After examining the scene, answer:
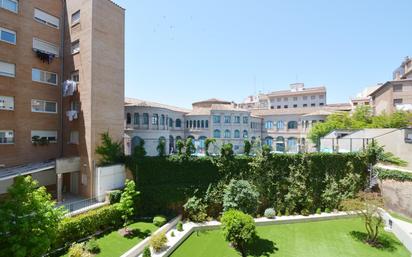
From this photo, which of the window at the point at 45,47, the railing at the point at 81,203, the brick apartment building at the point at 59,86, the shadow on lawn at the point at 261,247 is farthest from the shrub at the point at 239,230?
the window at the point at 45,47

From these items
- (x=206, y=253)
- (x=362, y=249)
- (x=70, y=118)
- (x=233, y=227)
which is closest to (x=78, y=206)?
(x=70, y=118)

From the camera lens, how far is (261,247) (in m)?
18.9

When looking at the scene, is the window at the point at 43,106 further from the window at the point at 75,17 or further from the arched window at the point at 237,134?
the arched window at the point at 237,134

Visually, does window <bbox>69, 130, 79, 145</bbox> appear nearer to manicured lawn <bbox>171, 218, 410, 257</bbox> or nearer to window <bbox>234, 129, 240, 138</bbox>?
manicured lawn <bbox>171, 218, 410, 257</bbox>

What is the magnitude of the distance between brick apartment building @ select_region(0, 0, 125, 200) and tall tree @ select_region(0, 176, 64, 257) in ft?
32.3

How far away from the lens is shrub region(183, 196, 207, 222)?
76.2ft

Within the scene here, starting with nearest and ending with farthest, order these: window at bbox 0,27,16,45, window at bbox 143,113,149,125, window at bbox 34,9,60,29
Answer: window at bbox 0,27,16,45
window at bbox 34,9,60,29
window at bbox 143,113,149,125

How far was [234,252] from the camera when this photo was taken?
59.6ft

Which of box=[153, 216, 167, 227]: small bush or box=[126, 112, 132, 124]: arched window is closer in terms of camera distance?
box=[153, 216, 167, 227]: small bush

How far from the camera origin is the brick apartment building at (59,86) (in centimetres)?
2227

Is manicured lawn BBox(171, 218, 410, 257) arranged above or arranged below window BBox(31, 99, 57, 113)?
below

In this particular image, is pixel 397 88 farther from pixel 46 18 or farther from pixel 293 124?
pixel 46 18

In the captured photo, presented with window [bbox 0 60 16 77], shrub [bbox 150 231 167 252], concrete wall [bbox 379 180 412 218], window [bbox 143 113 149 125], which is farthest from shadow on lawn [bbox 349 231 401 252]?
window [bbox 0 60 16 77]

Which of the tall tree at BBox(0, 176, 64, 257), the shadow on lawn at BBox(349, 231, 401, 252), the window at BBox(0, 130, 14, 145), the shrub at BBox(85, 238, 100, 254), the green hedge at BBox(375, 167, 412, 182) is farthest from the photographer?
the green hedge at BBox(375, 167, 412, 182)
